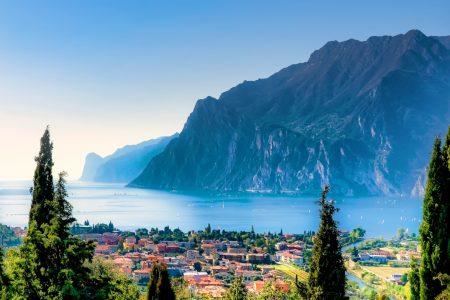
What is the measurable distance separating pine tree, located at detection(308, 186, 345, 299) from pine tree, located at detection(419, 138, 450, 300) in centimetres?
386

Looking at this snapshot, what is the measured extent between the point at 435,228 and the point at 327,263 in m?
4.31

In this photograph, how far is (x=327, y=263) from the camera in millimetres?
11570

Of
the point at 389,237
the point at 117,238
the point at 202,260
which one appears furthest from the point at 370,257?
the point at 117,238

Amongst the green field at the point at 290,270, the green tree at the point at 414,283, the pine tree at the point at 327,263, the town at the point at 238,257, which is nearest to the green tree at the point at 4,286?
the pine tree at the point at 327,263

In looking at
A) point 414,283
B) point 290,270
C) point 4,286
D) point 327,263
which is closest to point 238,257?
point 290,270

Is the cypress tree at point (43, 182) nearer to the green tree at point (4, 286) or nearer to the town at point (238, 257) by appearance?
the green tree at point (4, 286)

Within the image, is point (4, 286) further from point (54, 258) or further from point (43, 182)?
point (43, 182)

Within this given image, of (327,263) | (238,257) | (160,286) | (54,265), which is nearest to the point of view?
(54,265)

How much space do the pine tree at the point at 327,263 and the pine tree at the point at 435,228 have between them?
386cm

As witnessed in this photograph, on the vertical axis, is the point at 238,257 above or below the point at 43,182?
below

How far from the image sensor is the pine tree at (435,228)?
46.0 ft

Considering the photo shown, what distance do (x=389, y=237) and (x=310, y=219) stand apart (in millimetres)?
39682

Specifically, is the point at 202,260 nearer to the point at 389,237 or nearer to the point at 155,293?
the point at 389,237

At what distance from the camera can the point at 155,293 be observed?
18.5 meters
